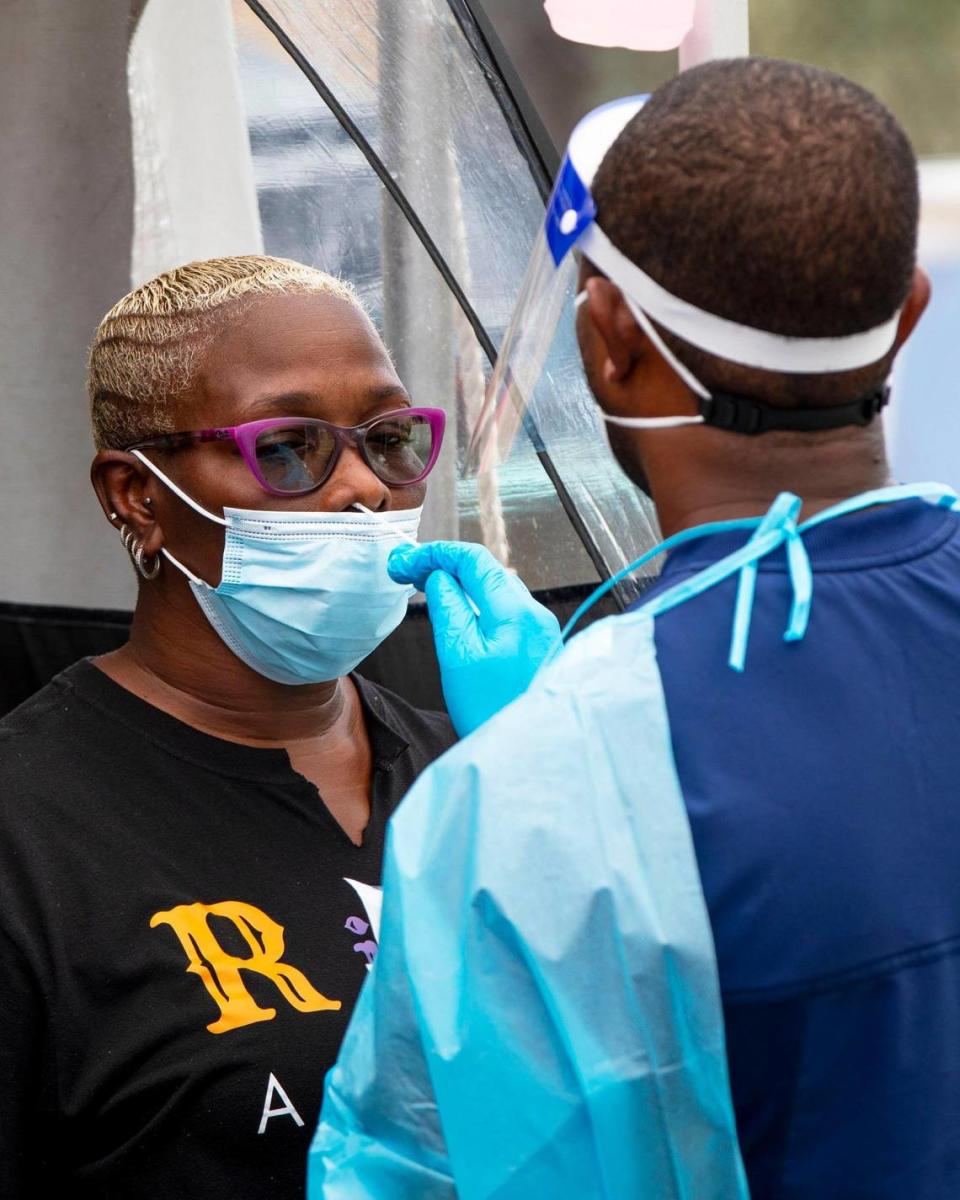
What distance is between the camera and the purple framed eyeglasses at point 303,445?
1896 millimetres

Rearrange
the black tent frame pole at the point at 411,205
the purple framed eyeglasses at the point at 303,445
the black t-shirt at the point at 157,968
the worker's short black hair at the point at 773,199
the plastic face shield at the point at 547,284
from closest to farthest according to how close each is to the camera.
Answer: the worker's short black hair at the point at 773,199 < the plastic face shield at the point at 547,284 < the black t-shirt at the point at 157,968 < the purple framed eyeglasses at the point at 303,445 < the black tent frame pole at the point at 411,205

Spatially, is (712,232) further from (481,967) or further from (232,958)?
(232,958)

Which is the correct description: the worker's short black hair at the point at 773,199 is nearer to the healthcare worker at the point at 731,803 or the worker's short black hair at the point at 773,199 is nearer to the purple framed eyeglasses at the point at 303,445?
the healthcare worker at the point at 731,803

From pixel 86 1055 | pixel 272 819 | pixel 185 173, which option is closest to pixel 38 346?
pixel 185 173

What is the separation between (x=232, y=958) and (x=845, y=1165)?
829mm

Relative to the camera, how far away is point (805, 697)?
1051mm

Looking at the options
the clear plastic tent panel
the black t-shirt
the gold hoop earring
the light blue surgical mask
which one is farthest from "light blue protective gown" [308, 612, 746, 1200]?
the clear plastic tent panel

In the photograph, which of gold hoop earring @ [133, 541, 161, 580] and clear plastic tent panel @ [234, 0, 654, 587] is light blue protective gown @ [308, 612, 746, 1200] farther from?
clear plastic tent panel @ [234, 0, 654, 587]

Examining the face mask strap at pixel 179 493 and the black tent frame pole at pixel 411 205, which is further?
the black tent frame pole at pixel 411 205

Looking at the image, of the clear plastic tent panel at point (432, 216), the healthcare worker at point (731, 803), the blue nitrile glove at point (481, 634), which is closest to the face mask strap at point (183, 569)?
the blue nitrile glove at point (481, 634)

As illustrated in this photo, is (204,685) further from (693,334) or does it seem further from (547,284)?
(693,334)

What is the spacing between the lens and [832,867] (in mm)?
1022

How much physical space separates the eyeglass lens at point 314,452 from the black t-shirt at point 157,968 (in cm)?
35

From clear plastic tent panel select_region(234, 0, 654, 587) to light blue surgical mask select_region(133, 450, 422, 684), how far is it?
0.63 m
